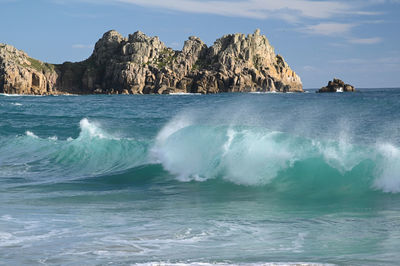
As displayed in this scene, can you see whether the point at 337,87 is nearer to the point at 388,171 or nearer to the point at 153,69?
the point at 153,69

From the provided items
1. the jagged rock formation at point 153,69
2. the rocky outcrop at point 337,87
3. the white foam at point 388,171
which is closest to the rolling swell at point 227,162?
the white foam at point 388,171

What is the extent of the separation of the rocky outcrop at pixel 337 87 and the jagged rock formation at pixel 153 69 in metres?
19.2

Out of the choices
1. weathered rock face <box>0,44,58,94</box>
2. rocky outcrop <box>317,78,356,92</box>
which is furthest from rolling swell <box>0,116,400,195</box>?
rocky outcrop <box>317,78,356,92</box>

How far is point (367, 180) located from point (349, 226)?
12.5 ft

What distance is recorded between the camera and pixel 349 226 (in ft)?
28.4

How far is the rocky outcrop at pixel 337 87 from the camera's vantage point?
507ft

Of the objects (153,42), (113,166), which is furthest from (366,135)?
(153,42)

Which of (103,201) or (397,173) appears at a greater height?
(397,173)

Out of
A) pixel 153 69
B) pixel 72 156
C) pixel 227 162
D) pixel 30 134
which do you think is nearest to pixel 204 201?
pixel 227 162

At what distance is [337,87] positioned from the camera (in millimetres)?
156625

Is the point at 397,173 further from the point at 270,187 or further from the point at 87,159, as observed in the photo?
the point at 87,159

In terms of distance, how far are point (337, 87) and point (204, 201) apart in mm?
151609

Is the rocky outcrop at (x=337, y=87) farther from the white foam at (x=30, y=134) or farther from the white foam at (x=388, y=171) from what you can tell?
the white foam at (x=388, y=171)

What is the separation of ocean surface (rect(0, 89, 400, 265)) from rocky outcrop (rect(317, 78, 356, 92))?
138 metres
